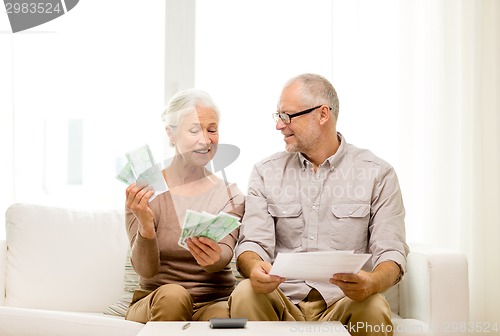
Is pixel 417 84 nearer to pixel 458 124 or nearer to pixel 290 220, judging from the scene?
pixel 458 124

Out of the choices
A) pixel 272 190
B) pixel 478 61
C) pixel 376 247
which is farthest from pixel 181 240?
pixel 478 61

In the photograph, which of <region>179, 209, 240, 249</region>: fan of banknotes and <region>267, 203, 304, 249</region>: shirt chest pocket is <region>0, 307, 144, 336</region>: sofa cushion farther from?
<region>267, 203, 304, 249</region>: shirt chest pocket

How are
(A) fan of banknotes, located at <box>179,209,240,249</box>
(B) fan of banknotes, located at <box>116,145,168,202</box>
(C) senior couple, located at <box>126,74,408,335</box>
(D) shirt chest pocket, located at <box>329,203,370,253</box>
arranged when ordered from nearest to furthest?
1. (A) fan of banknotes, located at <box>179,209,240,249</box>
2. (B) fan of banknotes, located at <box>116,145,168,202</box>
3. (C) senior couple, located at <box>126,74,408,335</box>
4. (D) shirt chest pocket, located at <box>329,203,370,253</box>

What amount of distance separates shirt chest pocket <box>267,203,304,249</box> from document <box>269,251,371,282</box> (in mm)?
455

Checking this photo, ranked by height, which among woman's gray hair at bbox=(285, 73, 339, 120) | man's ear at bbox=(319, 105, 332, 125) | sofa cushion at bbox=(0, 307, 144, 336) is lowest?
sofa cushion at bbox=(0, 307, 144, 336)

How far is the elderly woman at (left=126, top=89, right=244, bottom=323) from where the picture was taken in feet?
8.05

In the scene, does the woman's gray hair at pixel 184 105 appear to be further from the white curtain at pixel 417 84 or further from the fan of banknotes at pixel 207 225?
the white curtain at pixel 417 84

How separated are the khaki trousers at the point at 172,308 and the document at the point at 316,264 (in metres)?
0.38

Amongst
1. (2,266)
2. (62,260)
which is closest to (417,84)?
(62,260)

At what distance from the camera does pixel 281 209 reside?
2.70 meters

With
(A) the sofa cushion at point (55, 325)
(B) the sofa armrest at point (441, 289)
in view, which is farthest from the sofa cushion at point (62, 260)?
(B) the sofa armrest at point (441, 289)

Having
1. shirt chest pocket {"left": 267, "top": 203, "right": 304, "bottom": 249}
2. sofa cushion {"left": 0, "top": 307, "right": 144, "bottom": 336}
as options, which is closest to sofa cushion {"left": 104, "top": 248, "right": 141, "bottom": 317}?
sofa cushion {"left": 0, "top": 307, "right": 144, "bottom": 336}

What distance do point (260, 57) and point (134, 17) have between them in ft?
2.21

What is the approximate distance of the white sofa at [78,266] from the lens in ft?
8.59
